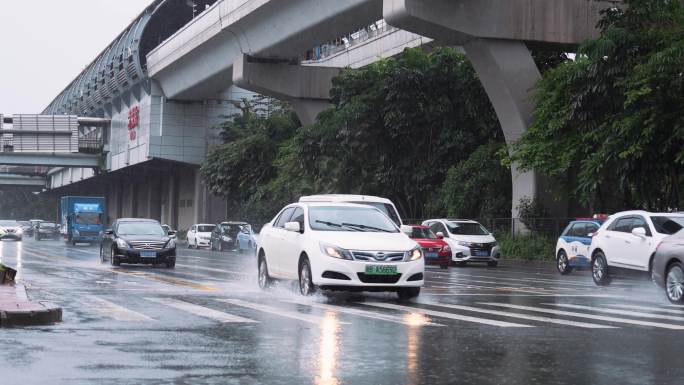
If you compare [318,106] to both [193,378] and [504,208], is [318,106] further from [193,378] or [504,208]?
[193,378]

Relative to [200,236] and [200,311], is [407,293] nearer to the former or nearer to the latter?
[200,311]

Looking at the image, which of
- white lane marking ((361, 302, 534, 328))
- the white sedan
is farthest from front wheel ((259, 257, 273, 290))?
the white sedan

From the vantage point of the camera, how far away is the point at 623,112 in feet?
111

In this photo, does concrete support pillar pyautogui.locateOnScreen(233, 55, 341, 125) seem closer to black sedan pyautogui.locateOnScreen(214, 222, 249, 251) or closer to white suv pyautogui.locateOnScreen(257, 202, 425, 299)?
black sedan pyautogui.locateOnScreen(214, 222, 249, 251)

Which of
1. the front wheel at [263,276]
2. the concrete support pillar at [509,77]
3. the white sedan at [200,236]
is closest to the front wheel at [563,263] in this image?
the concrete support pillar at [509,77]

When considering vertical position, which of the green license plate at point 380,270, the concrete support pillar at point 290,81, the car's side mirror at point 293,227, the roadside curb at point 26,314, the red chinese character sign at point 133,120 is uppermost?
the red chinese character sign at point 133,120

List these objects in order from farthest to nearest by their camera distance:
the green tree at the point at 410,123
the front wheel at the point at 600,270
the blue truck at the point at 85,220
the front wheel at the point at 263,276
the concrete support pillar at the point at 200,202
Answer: the concrete support pillar at the point at 200,202
the blue truck at the point at 85,220
the green tree at the point at 410,123
the front wheel at the point at 600,270
the front wheel at the point at 263,276

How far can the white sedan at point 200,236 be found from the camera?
6303 cm

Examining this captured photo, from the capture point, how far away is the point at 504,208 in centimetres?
4472

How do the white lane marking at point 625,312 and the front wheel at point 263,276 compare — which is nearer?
the white lane marking at point 625,312

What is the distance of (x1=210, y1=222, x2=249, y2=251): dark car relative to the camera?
56.6 meters

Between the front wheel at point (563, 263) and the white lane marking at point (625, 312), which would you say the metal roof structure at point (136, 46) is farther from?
the white lane marking at point (625, 312)

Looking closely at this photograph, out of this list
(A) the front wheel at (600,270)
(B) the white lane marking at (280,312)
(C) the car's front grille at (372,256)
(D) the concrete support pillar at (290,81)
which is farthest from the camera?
(D) the concrete support pillar at (290,81)

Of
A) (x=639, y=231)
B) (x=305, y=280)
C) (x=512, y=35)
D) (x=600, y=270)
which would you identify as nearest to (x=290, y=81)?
(x=512, y=35)
